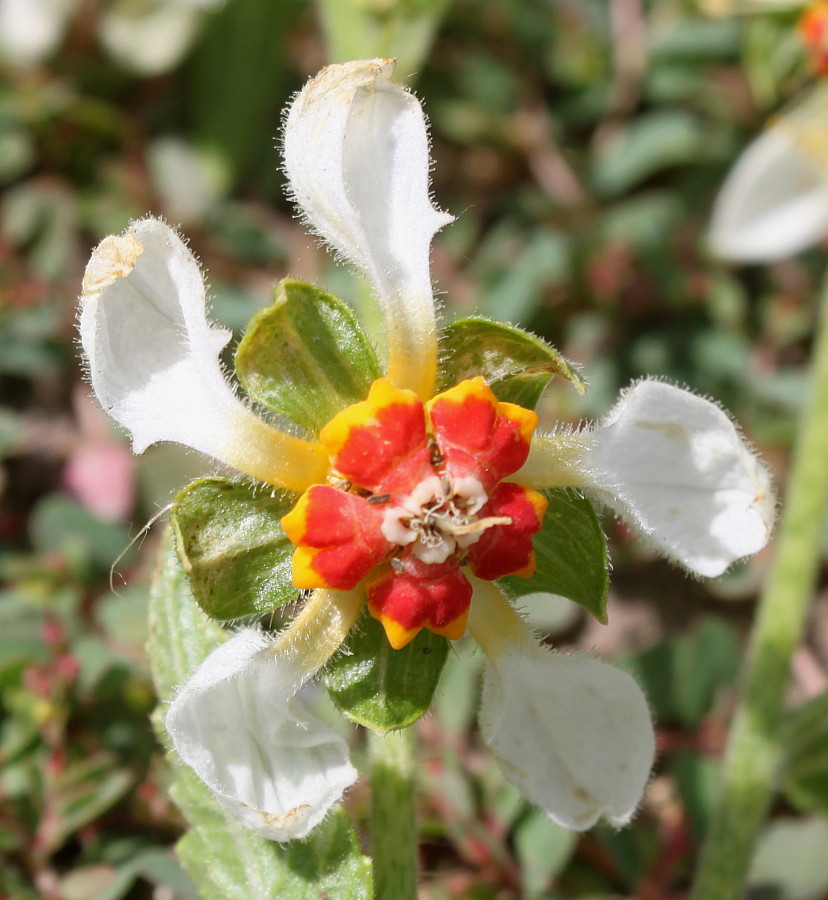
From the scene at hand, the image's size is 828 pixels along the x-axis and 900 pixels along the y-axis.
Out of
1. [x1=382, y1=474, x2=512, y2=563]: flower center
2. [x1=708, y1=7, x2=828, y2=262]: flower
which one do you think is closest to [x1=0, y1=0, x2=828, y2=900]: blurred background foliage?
[x1=708, y1=7, x2=828, y2=262]: flower

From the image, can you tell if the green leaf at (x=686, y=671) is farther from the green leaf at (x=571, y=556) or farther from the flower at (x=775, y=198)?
the flower at (x=775, y=198)

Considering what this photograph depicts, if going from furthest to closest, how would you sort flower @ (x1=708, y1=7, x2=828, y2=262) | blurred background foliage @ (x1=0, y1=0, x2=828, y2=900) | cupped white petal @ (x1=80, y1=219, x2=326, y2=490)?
flower @ (x1=708, y1=7, x2=828, y2=262) < blurred background foliage @ (x1=0, y1=0, x2=828, y2=900) < cupped white petal @ (x1=80, y1=219, x2=326, y2=490)

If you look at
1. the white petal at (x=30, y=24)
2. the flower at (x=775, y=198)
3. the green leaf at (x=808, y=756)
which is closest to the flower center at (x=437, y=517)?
the green leaf at (x=808, y=756)

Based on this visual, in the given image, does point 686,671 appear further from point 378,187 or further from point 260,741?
point 378,187

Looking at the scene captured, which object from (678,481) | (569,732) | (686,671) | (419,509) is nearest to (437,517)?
(419,509)

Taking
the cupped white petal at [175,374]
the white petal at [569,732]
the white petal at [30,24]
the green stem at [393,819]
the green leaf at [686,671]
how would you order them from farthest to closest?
the white petal at [30,24] < the green leaf at [686,671] < the green stem at [393,819] < the white petal at [569,732] < the cupped white petal at [175,374]

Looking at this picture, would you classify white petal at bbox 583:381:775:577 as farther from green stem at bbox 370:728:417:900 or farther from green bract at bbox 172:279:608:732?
green stem at bbox 370:728:417:900

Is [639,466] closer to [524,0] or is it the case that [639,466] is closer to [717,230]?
[717,230]
